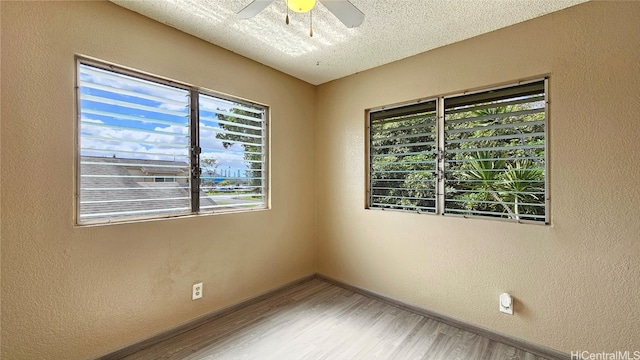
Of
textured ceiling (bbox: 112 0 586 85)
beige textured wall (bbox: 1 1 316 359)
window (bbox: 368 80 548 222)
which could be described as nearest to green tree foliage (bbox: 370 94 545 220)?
window (bbox: 368 80 548 222)

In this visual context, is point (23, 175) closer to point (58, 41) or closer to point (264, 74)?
point (58, 41)

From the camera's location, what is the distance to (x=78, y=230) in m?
1.65

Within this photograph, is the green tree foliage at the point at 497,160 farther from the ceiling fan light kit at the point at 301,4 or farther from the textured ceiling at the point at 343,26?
the ceiling fan light kit at the point at 301,4

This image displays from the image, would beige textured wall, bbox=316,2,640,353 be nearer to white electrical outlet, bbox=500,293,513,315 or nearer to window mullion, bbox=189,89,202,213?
white electrical outlet, bbox=500,293,513,315

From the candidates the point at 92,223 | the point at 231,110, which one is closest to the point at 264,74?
the point at 231,110

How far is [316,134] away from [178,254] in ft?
6.47

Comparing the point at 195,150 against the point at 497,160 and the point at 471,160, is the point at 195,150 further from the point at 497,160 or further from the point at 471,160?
the point at 497,160

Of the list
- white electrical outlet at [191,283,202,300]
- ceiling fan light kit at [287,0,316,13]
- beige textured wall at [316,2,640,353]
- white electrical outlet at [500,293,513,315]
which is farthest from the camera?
white electrical outlet at [191,283,202,300]

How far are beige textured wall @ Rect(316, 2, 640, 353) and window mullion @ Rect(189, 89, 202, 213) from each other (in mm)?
1845

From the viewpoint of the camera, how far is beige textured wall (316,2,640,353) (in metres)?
1.61

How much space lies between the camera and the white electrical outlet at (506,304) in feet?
6.40

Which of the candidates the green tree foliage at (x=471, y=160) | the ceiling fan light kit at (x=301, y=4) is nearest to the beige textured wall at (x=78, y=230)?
the ceiling fan light kit at (x=301, y=4)

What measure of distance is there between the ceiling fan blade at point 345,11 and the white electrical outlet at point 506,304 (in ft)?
7.20

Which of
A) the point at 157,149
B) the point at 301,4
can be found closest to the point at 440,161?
the point at 301,4
